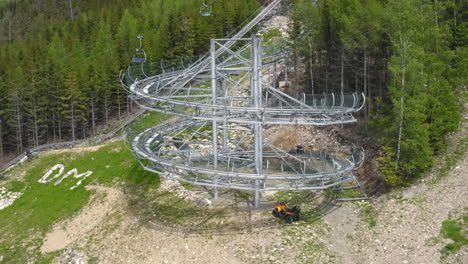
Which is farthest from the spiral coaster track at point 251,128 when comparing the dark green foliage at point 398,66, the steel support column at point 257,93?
the dark green foliage at point 398,66

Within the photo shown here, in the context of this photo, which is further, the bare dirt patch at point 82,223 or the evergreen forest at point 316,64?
the bare dirt patch at point 82,223

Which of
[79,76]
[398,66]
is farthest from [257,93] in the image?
[79,76]

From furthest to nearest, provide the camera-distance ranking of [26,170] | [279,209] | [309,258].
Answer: [26,170], [279,209], [309,258]

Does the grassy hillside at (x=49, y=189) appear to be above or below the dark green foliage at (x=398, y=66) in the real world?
below

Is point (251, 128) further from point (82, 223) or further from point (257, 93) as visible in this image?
point (82, 223)

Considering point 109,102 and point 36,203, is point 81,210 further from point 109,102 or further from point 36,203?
point 109,102

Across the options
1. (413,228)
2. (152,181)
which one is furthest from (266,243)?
(152,181)

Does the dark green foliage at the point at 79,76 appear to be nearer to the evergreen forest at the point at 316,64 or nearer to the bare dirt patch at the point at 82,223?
the evergreen forest at the point at 316,64

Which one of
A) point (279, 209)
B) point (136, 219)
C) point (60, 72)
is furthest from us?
point (60, 72)
